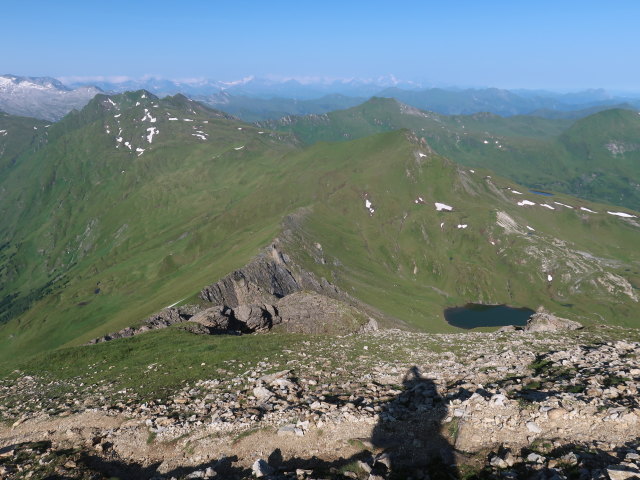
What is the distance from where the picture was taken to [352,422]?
20.3 metres

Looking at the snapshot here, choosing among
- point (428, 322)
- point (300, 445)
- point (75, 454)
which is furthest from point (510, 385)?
point (428, 322)

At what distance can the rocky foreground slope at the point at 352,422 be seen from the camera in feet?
53.8

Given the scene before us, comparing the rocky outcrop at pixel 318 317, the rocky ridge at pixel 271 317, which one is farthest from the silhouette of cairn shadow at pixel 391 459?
the rocky outcrop at pixel 318 317

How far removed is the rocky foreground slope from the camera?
16391 millimetres

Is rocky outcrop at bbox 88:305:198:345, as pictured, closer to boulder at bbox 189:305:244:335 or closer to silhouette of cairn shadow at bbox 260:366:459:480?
boulder at bbox 189:305:244:335

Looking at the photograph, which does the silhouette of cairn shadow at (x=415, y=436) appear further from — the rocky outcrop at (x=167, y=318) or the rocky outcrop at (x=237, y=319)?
the rocky outcrop at (x=167, y=318)

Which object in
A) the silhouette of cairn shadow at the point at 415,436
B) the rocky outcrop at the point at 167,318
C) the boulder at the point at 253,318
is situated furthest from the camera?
the rocky outcrop at the point at 167,318

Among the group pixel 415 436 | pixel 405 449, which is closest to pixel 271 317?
pixel 415 436

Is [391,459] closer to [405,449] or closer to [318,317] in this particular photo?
[405,449]

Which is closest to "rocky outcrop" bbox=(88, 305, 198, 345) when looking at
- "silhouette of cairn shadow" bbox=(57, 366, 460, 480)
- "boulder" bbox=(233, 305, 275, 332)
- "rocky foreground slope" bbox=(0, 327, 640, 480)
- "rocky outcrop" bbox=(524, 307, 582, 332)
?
"boulder" bbox=(233, 305, 275, 332)

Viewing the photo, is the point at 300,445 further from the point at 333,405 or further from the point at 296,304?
the point at 296,304

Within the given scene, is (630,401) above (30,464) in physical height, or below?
above

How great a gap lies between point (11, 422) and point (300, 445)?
793 inches

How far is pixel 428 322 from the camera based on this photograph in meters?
166
